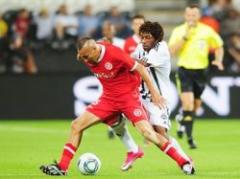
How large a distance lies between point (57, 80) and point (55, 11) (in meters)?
2.97

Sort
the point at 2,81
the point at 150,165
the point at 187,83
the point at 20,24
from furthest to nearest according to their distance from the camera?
the point at 20,24, the point at 2,81, the point at 187,83, the point at 150,165

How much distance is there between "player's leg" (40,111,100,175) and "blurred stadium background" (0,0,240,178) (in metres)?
6.38

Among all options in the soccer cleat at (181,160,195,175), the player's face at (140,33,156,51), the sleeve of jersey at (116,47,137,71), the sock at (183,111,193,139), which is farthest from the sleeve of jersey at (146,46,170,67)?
the sock at (183,111,193,139)

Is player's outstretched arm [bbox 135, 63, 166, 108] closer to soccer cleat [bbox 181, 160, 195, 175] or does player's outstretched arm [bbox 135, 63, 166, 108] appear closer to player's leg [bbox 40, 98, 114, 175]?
player's leg [bbox 40, 98, 114, 175]

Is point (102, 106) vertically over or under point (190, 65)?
over

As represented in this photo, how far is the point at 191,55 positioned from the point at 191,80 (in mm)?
473

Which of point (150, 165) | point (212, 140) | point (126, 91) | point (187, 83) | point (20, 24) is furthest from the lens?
point (20, 24)

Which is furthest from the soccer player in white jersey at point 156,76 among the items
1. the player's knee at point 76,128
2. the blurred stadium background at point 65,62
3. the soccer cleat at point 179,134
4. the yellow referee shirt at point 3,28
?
the yellow referee shirt at point 3,28

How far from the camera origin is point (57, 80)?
2270 cm

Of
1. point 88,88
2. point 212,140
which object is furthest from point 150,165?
point 88,88

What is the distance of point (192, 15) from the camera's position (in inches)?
645

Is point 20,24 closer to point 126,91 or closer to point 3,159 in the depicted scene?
point 3,159

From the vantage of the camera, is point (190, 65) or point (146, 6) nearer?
point (190, 65)

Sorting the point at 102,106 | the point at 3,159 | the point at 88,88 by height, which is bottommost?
the point at 88,88
